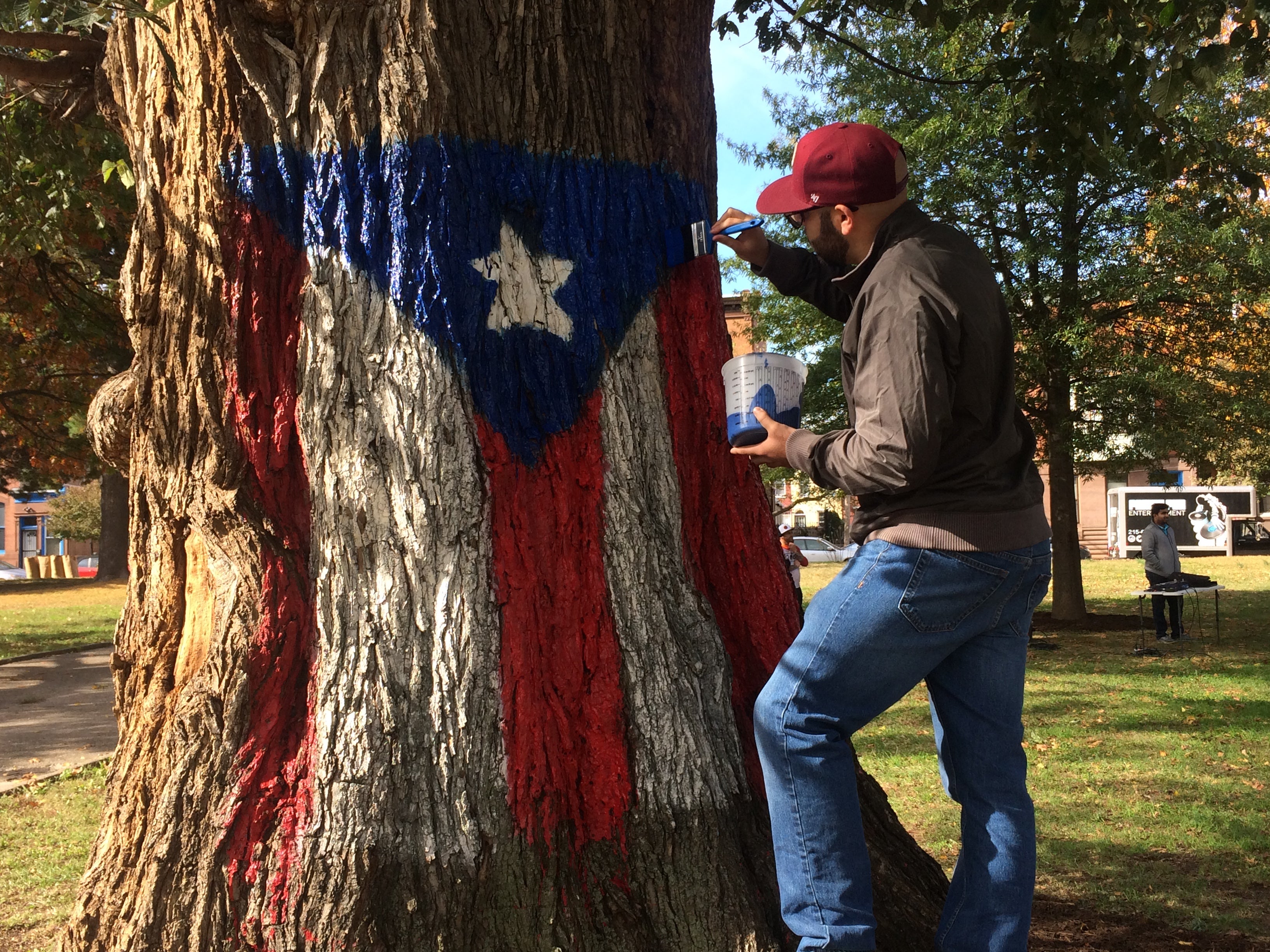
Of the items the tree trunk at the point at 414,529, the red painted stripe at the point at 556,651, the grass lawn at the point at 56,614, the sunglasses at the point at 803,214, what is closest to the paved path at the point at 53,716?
the grass lawn at the point at 56,614

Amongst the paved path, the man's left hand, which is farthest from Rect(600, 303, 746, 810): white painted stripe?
the paved path

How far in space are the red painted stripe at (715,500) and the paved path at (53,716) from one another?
3543mm

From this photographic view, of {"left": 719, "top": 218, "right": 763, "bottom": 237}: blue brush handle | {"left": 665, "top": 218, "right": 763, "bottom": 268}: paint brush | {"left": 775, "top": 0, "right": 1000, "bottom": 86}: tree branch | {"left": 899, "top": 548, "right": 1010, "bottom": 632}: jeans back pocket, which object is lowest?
{"left": 899, "top": 548, "right": 1010, "bottom": 632}: jeans back pocket

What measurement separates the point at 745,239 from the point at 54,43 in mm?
2365

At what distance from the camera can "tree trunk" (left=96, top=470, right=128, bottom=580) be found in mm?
29266

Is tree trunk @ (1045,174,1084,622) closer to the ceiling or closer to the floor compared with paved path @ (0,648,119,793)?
closer to the ceiling

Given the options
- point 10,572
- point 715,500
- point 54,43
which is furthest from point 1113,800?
point 10,572

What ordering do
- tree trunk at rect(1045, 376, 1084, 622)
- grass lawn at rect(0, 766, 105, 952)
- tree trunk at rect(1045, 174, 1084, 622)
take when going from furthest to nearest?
tree trunk at rect(1045, 376, 1084, 622)
tree trunk at rect(1045, 174, 1084, 622)
grass lawn at rect(0, 766, 105, 952)

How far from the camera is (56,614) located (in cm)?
1958

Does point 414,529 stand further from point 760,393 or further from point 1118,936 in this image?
point 1118,936

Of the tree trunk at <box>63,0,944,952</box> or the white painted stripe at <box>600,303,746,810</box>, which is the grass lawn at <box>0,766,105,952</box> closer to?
the tree trunk at <box>63,0,944,952</box>

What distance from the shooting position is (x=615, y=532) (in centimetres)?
285

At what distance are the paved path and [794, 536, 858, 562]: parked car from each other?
3119cm

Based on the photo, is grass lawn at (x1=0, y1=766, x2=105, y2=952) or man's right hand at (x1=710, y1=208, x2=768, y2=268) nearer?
man's right hand at (x1=710, y1=208, x2=768, y2=268)
